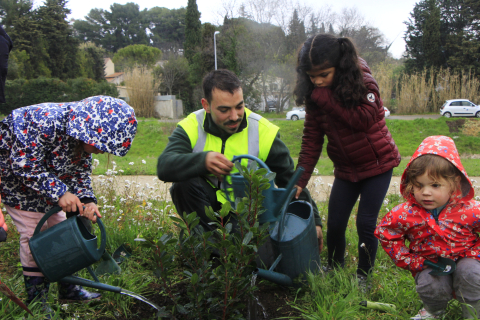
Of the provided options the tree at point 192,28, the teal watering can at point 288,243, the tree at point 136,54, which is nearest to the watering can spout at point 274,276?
the teal watering can at point 288,243

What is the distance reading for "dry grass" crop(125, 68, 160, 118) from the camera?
2092 centimetres

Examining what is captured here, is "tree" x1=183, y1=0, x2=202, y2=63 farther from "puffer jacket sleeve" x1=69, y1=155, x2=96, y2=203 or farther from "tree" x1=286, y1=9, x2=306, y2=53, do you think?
"puffer jacket sleeve" x1=69, y1=155, x2=96, y2=203

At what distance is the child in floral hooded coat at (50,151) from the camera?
75.0 inches

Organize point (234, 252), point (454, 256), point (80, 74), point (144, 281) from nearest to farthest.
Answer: point (234, 252), point (454, 256), point (144, 281), point (80, 74)

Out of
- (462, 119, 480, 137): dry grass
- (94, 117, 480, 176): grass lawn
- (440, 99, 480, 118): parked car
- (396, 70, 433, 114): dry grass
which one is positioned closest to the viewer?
(94, 117, 480, 176): grass lawn

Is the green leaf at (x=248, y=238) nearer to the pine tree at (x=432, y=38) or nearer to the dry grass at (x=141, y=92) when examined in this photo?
the dry grass at (x=141, y=92)

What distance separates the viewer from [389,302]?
2102 mm

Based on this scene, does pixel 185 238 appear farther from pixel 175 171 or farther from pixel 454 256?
pixel 454 256

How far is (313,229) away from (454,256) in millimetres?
700

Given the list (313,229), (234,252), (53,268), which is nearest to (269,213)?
(234,252)

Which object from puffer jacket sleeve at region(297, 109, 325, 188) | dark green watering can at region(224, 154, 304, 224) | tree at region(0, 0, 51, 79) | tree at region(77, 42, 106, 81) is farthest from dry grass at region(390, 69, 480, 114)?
tree at region(0, 0, 51, 79)

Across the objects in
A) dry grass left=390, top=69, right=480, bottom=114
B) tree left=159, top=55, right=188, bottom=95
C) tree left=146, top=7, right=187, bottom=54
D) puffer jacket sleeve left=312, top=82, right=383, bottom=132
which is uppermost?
tree left=146, top=7, right=187, bottom=54

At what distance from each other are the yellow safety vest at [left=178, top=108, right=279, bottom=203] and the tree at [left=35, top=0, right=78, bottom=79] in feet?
91.9

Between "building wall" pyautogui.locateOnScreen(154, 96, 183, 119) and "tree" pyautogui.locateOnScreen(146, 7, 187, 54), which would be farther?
"tree" pyautogui.locateOnScreen(146, 7, 187, 54)
